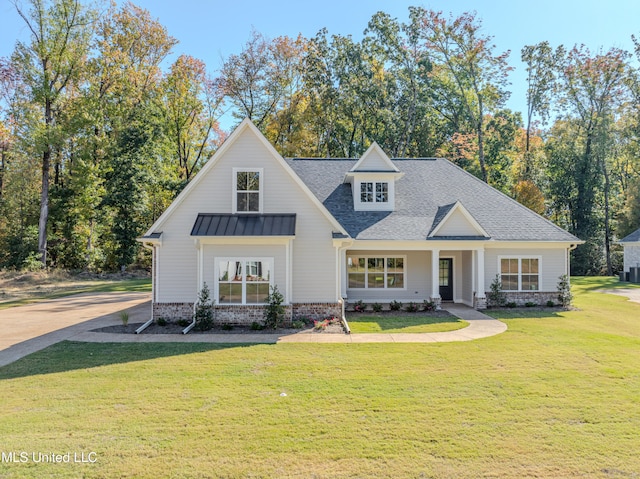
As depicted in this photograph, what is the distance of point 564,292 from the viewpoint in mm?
16234

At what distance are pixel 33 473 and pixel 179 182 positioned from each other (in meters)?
30.3

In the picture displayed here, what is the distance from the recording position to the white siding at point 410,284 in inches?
664

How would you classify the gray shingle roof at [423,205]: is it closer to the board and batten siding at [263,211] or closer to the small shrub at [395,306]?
the small shrub at [395,306]

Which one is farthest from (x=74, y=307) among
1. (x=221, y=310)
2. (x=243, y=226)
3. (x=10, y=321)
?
(x=243, y=226)

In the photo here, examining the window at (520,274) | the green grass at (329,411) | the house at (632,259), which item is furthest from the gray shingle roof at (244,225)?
the house at (632,259)

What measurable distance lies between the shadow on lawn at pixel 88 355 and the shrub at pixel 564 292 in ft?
45.7

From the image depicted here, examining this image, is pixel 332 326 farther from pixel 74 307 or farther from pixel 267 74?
pixel 267 74

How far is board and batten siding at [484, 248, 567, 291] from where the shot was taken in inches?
647

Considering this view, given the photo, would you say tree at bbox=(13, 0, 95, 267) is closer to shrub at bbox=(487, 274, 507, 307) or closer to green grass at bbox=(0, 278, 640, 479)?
green grass at bbox=(0, 278, 640, 479)

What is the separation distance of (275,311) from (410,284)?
24.0 ft

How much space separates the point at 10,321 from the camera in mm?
13570

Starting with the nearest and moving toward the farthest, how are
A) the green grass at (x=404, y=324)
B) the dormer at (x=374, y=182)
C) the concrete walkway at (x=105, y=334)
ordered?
the concrete walkway at (x=105, y=334) < the green grass at (x=404, y=324) < the dormer at (x=374, y=182)

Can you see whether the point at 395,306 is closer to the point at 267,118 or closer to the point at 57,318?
the point at 57,318

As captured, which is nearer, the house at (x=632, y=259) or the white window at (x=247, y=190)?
the white window at (x=247, y=190)
